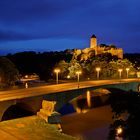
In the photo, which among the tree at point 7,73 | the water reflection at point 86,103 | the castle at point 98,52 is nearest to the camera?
the tree at point 7,73

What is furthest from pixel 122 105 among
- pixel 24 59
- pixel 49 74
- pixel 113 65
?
pixel 24 59

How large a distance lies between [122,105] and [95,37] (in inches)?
3587

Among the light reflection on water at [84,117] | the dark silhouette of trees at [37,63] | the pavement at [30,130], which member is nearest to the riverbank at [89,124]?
the light reflection on water at [84,117]

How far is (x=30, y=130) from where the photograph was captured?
28312 millimetres

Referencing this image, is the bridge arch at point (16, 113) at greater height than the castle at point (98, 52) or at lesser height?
lesser

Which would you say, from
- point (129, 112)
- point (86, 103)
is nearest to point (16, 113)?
point (86, 103)

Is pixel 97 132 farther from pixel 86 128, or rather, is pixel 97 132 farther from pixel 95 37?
pixel 95 37

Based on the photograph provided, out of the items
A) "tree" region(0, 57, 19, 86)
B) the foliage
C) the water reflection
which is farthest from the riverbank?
the foliage

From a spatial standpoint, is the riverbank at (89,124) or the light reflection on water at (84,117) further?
the light reflection on water at (84,117)

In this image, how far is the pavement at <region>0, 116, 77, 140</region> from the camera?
26.4 metres

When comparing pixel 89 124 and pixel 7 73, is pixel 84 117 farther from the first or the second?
pixel 7 73

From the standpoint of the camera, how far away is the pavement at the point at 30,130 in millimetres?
26422

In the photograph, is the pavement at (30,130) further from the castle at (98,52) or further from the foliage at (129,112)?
the castle at (98,52)

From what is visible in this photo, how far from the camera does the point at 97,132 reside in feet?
113
